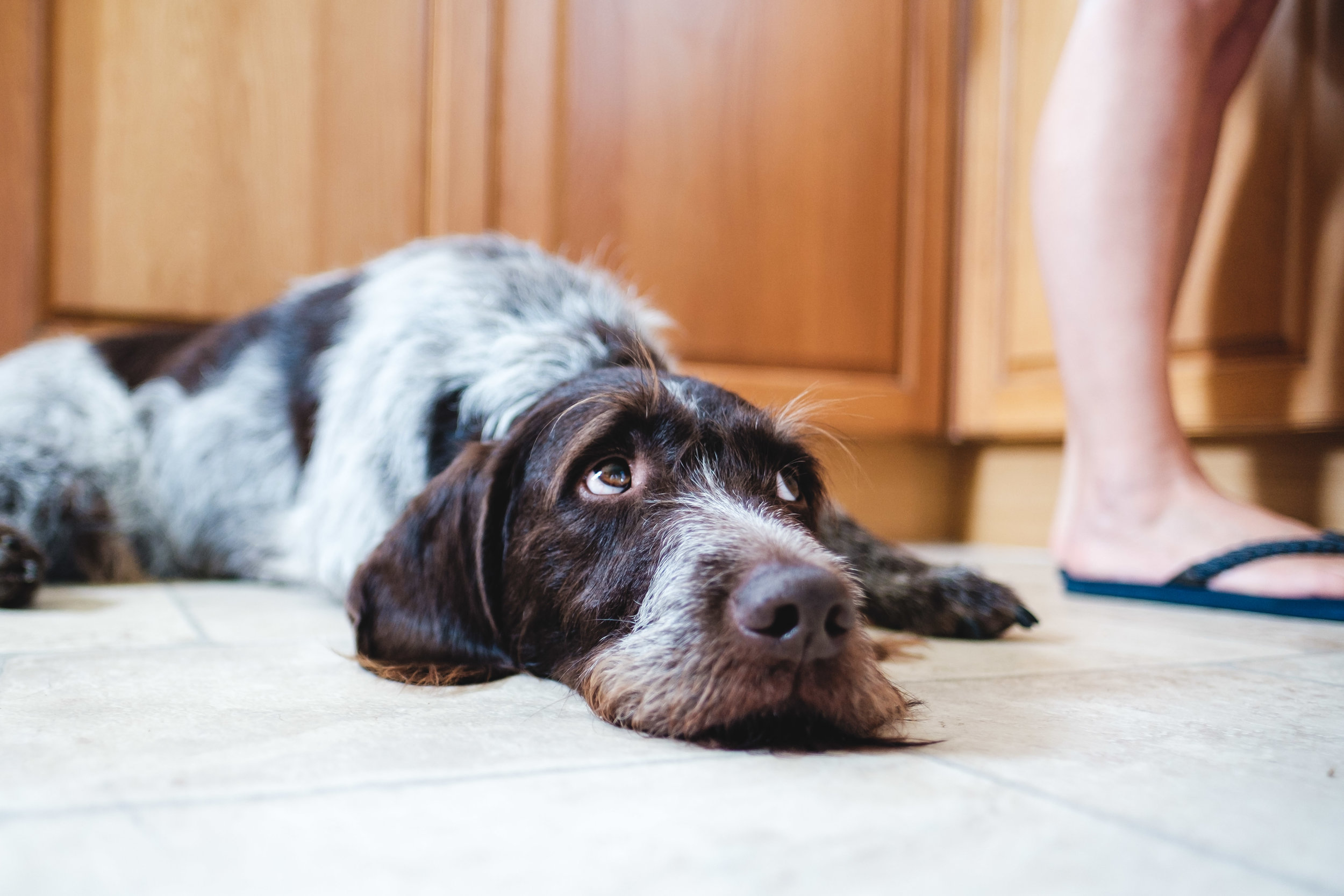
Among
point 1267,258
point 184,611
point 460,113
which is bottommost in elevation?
point 184,611

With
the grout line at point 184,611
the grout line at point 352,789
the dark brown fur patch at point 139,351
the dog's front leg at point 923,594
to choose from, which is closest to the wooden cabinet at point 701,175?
the dark brown fur patch at point 139,351

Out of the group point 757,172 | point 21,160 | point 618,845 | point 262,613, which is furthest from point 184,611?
point 757,172

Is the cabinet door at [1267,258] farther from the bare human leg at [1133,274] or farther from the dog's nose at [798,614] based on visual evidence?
the dog's nose at [798,614]

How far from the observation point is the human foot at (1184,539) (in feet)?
7.11

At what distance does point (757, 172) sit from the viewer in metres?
3.74

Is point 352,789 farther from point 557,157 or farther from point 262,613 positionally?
point 557,157

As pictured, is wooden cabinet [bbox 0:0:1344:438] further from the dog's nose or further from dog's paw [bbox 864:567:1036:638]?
the dog's nose

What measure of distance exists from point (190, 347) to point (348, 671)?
63.7 inches

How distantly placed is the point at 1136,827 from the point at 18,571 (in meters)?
2.00

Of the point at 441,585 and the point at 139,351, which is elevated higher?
the point at 139,351

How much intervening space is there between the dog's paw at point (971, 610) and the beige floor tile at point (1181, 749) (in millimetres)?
368

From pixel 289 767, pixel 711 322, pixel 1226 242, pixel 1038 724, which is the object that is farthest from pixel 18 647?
pixel 1226 242

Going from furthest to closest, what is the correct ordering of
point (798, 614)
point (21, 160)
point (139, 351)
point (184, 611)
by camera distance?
point (21, 160) → point (139, 351) → point (184, 611) → point (798, 614)

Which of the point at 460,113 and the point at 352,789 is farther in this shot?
the point at 460,113
